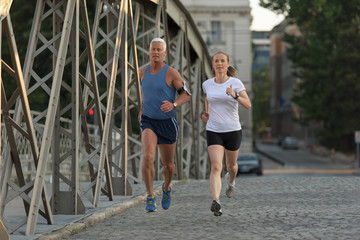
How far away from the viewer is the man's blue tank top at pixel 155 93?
953cm

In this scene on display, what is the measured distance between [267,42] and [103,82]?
165628mm

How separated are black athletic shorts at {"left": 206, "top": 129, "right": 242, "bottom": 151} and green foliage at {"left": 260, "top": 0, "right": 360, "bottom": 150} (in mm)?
40562

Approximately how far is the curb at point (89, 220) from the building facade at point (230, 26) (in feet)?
242

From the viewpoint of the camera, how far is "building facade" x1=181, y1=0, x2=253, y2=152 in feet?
280

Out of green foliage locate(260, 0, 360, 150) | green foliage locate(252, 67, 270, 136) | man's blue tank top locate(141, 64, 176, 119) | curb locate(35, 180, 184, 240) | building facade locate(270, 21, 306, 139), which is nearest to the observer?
curb locate(35, 180, 184, 240)

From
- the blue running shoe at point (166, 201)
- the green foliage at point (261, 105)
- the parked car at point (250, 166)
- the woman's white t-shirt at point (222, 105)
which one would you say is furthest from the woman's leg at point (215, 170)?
the green foliage at point (261, 105)

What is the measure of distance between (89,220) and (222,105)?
6.85 feet

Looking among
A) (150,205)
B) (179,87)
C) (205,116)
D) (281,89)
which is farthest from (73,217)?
(281,89)

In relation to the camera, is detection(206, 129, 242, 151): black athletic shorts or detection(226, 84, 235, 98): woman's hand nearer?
detection(226, 84, 235, 98): woman's hand

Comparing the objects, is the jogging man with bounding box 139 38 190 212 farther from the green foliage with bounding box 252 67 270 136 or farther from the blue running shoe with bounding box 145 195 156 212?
the green foliage with bounding box 252 67 270 136

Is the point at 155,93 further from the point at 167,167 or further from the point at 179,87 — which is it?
the point at 167,167

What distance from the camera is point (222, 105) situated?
9.92 metres

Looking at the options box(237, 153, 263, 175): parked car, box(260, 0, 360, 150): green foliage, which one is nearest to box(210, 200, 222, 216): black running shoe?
box(237, 153, 263, 175): parked car

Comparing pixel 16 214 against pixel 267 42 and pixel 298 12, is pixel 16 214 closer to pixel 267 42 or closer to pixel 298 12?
pixel 298 12
